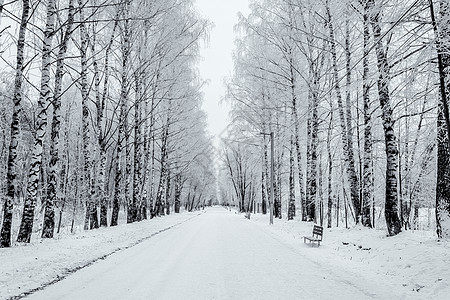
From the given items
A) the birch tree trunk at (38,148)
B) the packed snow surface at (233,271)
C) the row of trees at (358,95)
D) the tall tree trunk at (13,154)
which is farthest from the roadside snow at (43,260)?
the row of trees at (358,95)

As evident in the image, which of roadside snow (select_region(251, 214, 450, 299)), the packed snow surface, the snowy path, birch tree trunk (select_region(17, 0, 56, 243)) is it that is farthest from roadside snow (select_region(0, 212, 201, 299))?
roadside snow (select_region(251, 214, 450, 299))

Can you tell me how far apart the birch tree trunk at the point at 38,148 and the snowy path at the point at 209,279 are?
110 inches

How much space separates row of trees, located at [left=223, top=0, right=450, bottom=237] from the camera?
674 centimetres

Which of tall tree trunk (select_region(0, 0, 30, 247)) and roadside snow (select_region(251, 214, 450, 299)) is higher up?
tall tree trunk (select_region(0, 0, 30, 247))

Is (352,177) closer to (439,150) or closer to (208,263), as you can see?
(439,150)

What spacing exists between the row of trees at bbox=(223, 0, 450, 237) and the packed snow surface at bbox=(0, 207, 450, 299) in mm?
1558

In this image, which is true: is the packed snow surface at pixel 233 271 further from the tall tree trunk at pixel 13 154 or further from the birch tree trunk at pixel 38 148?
the birch tree trunk at pixel 38 148

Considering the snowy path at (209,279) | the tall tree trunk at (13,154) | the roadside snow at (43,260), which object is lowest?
the snowy path at (209,279)

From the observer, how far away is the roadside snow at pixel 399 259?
5.59m

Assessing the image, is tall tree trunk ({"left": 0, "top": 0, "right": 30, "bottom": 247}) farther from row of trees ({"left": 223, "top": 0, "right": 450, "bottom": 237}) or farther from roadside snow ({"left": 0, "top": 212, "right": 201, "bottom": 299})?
row of trees ({"left": 223, "top": 0, "right": 450, "bottom": 237})

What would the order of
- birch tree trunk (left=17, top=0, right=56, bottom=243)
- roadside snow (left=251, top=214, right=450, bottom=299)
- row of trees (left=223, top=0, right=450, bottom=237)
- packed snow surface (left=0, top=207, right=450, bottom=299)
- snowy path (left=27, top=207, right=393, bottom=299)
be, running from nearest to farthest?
1. snowy path (left=27, top=207, right=393, bottom=299)
2. packed snow surface (left=0, top=207, right=450, bottom=299)
3. roadside snow (left=251, top=214, right=450, bottom=299)
4. row of trees (left=223, top=0, right=450, bottom=237)
5. birch tree trunk (left=17, top=0, right=56, bottom=243)

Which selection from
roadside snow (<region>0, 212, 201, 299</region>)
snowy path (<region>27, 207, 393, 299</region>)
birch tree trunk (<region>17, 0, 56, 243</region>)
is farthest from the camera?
birch tree trunk (<region>17, 0, 56, 243</region>)

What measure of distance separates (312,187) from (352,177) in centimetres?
350

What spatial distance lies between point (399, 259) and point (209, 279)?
444 cm
